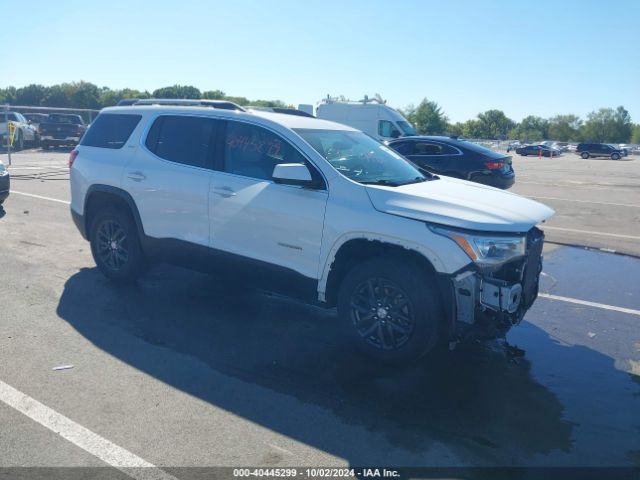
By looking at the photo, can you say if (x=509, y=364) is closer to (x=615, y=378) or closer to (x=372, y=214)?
(x=615, y=378)

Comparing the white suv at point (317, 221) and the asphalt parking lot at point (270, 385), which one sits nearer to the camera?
the asphalt parking lot at point (270, 385)

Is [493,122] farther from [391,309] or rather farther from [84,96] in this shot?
[391,309]

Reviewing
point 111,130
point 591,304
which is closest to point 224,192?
point 111,130

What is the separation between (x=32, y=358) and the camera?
4.55m

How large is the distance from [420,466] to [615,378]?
86.9 inches

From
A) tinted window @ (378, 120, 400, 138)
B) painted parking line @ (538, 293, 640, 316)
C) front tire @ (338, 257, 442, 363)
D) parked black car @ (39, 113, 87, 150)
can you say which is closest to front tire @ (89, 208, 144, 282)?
front tire @ (338, 257, 442, 363)

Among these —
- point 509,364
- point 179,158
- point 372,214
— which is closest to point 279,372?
point 372,214

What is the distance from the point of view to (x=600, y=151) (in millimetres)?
54406

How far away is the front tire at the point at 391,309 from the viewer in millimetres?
4359

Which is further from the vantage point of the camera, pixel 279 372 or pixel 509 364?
pixel 509 364

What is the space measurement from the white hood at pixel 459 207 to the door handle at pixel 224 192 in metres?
1.35

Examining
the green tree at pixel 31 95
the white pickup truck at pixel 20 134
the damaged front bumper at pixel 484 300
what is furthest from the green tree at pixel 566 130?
the damaged front bumper at pixel 484 300

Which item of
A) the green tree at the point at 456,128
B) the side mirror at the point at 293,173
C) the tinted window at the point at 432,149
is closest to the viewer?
the side mirror at the point at 293,173

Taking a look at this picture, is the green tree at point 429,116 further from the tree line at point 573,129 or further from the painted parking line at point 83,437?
the painted parking line at point 83,437
